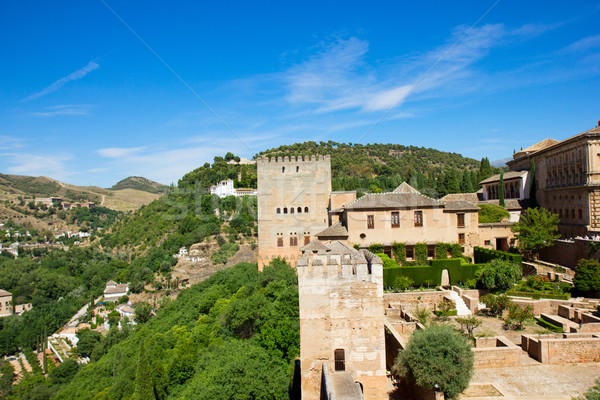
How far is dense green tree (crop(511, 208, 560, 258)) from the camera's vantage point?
2522 centimetres

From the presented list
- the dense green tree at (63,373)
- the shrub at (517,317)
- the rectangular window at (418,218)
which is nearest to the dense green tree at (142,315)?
the dense green tree at (63,373)

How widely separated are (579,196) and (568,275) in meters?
7.97

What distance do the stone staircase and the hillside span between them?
3596cm

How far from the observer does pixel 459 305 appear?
1983 cm

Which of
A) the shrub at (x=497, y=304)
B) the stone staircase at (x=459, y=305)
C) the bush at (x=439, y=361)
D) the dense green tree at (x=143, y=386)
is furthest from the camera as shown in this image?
the dense green tree at (x=143, y=386)

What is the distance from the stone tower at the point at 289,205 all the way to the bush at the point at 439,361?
72.2 ft

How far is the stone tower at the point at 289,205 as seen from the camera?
109 ft

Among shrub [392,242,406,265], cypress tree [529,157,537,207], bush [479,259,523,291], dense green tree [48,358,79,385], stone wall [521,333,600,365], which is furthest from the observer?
dense green tree [48,358,79,385]

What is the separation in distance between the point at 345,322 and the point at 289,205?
78.0 feet

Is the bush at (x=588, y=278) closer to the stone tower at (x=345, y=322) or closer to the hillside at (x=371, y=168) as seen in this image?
the stone tower at (x=345, y=322)

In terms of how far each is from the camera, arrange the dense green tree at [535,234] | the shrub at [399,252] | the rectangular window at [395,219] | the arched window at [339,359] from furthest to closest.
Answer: the rectangular window at [395,219] → the shrub at [399,252] → the dense green tree at [535,234] → the arched window at [339,359]

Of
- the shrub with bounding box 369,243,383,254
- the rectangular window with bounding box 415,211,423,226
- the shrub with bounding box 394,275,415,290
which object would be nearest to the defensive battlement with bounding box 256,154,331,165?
the rectangular window with bounding box 415,211,423,226

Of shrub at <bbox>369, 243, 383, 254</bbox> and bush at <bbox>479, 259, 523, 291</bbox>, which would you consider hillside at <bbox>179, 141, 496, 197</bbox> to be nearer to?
shrub at <bbox>369, 243, 383, 254</bbox>

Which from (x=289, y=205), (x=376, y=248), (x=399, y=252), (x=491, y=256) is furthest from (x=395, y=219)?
(x=289, y=205)
